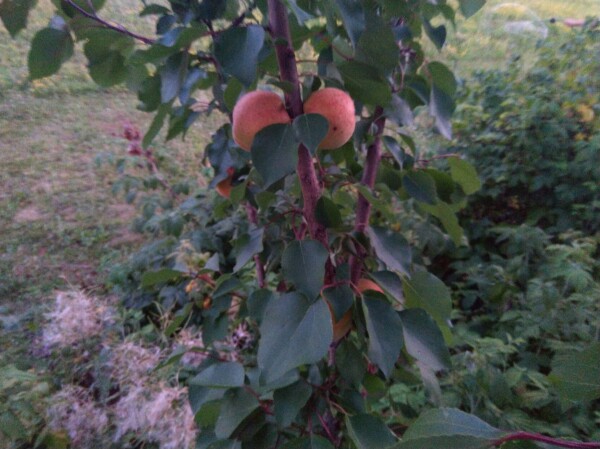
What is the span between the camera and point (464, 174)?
0.78 meters

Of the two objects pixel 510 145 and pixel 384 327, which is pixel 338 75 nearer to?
pixel 384 327

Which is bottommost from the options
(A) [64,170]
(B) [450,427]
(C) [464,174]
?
(B) [450,427]

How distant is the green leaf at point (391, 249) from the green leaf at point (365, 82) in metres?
0.19

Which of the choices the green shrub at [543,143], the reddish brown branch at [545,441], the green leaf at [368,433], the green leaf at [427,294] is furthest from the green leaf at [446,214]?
the green shrub at [543,143]

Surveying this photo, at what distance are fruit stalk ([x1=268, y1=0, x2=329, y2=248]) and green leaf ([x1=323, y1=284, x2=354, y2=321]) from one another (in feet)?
0.29

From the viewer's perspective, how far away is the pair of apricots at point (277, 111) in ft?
1.67

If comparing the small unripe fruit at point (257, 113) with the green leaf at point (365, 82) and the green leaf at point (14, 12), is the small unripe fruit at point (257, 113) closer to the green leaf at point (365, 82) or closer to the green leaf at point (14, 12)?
the green leaf at point (365, 82)

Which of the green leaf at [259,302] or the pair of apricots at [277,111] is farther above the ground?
the pair of apricots at [277,111]

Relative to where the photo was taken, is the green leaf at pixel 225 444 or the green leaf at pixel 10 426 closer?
the green leaf at pixel 225 444

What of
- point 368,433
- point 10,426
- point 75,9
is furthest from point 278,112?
point 10,426

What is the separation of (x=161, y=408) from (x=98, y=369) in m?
0.30

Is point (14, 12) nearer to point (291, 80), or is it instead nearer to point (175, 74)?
point (175, 74)

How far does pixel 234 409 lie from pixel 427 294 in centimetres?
34

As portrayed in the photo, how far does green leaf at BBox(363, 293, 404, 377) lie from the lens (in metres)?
0.51
